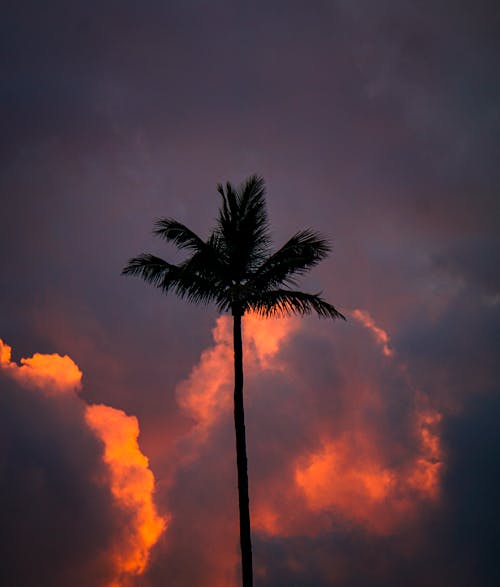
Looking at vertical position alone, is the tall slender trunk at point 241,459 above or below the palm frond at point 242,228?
below

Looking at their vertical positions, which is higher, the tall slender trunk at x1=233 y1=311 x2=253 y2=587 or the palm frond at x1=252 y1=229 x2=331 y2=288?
the palm frond at x1=252 y1=229 x2=331 y2=288

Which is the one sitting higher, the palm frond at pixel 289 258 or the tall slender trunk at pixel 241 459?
the palm frond at pixel 289 258

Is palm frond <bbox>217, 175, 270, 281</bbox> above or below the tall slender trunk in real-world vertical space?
above

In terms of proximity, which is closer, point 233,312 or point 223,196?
point 233,312

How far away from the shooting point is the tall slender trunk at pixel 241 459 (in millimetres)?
13023

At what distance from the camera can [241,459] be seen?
45.8 ft

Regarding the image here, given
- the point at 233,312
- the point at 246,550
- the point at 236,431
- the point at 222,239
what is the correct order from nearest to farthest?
the point at 246,550, the point at 236,431, the point at 233,312, the point at 222,239

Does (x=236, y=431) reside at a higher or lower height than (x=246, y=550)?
higher

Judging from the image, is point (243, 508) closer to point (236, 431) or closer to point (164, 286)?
point (236, 431)

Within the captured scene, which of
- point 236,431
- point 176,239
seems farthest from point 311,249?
point 236,431

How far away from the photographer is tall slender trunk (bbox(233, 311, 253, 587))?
513 inches

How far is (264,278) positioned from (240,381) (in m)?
3.57

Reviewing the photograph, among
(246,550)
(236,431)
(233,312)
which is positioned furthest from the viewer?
(233,312)

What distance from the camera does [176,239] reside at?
54.1ft
